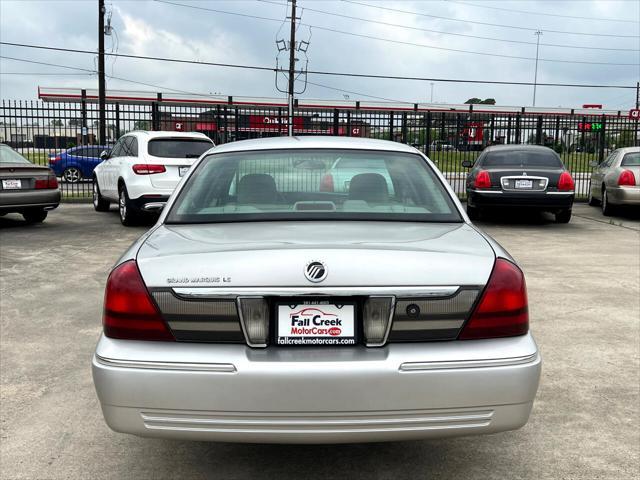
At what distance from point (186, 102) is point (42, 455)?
2657 cm

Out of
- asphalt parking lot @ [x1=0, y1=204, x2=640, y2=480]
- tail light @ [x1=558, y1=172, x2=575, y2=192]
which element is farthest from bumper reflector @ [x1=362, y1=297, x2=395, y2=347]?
tail light @ [x1=558, y1=172, x2=575, y2=192]

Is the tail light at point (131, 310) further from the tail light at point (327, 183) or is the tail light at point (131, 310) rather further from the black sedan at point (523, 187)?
the black sedan at point (523, 187)

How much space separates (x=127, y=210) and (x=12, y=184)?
1.84 m

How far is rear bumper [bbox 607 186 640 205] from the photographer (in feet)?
42.2

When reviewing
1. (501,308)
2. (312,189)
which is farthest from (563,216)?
(501,308)

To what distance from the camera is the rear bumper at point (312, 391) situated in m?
2.38

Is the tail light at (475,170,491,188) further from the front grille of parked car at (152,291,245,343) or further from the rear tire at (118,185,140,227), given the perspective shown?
the front grille of parked car at (152,291,245,343)

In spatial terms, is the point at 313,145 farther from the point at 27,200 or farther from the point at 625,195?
the point at 625,195

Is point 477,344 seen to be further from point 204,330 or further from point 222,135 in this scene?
point 222,135

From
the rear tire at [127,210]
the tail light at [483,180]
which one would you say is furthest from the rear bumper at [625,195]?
the rear tire at [127,210]

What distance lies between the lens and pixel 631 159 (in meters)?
13.4

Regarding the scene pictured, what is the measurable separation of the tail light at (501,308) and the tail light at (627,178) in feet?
37.7

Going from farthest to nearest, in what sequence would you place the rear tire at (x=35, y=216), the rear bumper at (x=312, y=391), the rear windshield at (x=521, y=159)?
the rear windshield at (x=521, y=159) < the rear tire at (x=35, y=216) < the rear bumper at (x=312, y=391)

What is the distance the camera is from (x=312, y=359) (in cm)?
243
